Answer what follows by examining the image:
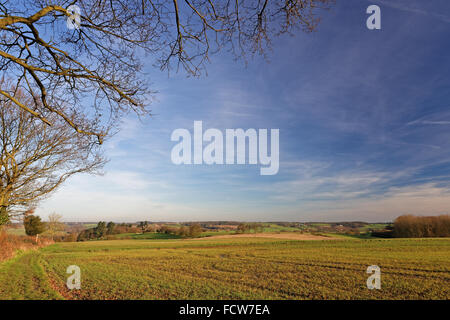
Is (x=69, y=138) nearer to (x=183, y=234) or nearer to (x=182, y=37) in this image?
(x=182, y=37)

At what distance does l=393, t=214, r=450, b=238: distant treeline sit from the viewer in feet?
161

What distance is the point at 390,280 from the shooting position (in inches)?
471

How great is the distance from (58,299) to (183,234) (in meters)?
69.9

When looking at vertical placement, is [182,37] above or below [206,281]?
above

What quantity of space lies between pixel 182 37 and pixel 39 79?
3638mm

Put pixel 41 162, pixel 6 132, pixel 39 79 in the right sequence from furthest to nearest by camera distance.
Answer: pixel 41 162
pixel 6 132
pixel 39 79

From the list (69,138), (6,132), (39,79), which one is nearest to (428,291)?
(39,79)

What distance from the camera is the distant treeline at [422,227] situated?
49031mm

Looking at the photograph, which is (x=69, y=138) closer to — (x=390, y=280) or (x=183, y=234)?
(x=390, y=280)

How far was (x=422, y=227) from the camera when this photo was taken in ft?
164
